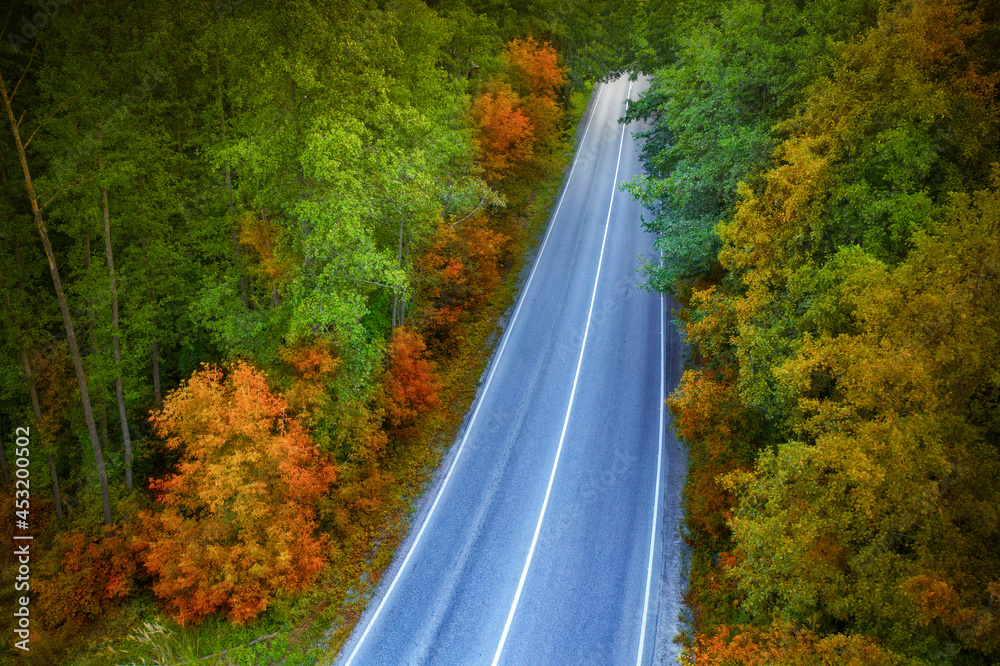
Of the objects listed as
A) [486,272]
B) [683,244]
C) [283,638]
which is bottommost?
[283,638]

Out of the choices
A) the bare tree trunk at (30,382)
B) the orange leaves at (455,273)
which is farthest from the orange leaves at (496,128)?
the bare tree trunk at (30,382)

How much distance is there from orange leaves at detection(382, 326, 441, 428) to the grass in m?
1.14

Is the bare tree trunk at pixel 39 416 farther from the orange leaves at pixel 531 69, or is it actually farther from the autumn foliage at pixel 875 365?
the orange leaves at pixel 531 69

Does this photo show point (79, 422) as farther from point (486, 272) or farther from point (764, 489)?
point (764, 489)

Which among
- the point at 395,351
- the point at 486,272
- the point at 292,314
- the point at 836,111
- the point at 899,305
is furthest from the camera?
the point at 486,272

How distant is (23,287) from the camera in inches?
732

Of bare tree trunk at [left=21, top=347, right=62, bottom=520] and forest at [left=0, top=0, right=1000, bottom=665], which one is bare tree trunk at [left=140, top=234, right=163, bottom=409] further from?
bare tree trunk at [left=21, top=347, right=62, bottom=520]

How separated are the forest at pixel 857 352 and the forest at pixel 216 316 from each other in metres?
9.50

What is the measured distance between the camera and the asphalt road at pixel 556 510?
1426 cm

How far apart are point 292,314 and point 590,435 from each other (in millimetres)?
11193

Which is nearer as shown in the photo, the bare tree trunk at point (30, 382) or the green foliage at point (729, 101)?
the green foliage at point (729, 101)

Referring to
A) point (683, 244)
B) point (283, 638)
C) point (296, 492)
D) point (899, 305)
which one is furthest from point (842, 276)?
point (283, 638)

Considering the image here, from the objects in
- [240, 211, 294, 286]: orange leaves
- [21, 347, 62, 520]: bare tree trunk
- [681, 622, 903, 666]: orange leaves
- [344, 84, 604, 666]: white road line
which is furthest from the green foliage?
[21, 347, 62, 520]: bare tree trunk

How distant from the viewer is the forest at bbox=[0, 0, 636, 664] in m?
13.7
